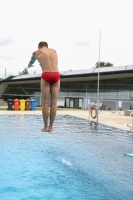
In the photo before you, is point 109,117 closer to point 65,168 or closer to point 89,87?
point 65,168

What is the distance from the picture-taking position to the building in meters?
39.2

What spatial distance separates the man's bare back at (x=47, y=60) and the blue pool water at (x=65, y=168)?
102 inches

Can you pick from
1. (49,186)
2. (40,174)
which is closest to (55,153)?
(40,174)

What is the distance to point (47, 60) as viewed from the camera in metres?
5.70

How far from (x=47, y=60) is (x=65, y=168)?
3.55 m

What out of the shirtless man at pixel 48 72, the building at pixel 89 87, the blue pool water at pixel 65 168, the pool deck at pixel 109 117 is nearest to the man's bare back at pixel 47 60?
the shirtless man at pixel 48 72

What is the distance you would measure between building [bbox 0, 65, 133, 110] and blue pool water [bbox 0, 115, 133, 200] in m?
25.9

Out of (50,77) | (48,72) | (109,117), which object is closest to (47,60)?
(48,72)

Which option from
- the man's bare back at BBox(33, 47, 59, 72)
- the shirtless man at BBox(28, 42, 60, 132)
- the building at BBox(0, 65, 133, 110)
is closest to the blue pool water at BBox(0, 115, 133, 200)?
the shirtless man at BBox(28, 42, 60, 132)

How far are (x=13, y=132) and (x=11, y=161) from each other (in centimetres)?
575

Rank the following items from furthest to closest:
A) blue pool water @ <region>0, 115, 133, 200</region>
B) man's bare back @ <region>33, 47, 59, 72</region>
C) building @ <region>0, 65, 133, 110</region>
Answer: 1. building @ <region>0, 65, 133, 110</region>
2. blue pool water @ <region>0, 115, 133, 200</region>
3. man's bare back @ <region>33, 47, 59, 72</region>

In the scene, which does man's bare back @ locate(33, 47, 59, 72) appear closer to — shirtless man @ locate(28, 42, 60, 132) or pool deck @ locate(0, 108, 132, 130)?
shirtless man @ locate(28, 42, 60, 132)

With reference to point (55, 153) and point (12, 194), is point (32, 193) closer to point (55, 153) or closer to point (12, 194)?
point (12, 194)

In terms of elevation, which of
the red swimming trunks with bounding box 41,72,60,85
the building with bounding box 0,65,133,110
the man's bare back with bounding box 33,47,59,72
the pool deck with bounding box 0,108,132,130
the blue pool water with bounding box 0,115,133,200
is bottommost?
the blue pool water with bounding box 0,115,133,200
